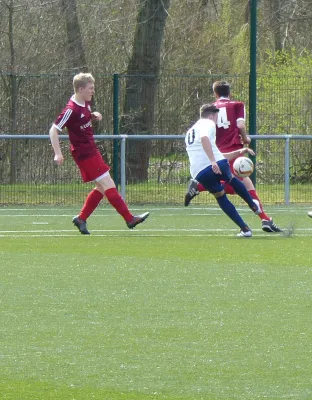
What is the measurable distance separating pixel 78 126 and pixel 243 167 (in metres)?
2.03

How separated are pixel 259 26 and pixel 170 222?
18232 mm

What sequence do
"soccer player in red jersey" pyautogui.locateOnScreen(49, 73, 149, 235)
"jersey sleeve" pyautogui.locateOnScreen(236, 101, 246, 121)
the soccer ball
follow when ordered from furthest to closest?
"jersey sleeve" pyautogui.locateOnScreen(236, 101, 246, 121)
the soccer ball
"soccer player in red jersey" pyautogui.locateOnScreen(49, 73, 149, 235)

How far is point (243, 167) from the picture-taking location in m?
14.6

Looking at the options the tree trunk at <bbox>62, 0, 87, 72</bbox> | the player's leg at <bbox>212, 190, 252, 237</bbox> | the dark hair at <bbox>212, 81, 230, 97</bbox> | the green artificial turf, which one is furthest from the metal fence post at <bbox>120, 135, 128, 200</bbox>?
the player's leg at <bbox>212, 190, 252, 237</bbox>

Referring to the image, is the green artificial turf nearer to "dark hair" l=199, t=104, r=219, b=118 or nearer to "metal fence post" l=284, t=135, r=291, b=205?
"dark hair" l=199, t=104, r=219, b=118

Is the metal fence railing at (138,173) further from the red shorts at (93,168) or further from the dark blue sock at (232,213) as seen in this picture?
the dark blue sock at (232,213)

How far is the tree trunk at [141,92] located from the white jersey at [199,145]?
6794 millimetres

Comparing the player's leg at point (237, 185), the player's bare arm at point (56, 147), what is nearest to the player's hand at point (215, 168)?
the player's leg at point (237, 185)

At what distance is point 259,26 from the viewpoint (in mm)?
33750

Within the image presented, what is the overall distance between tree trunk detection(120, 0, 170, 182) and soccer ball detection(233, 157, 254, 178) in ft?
19.9

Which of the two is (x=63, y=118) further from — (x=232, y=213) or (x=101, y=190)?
(x=232, y=213)

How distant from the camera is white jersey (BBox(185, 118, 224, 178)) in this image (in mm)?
13547

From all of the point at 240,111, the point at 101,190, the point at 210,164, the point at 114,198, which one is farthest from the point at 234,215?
the point at 240,111

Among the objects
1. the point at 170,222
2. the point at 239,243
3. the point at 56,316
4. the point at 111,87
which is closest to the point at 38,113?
the point at 111,87
